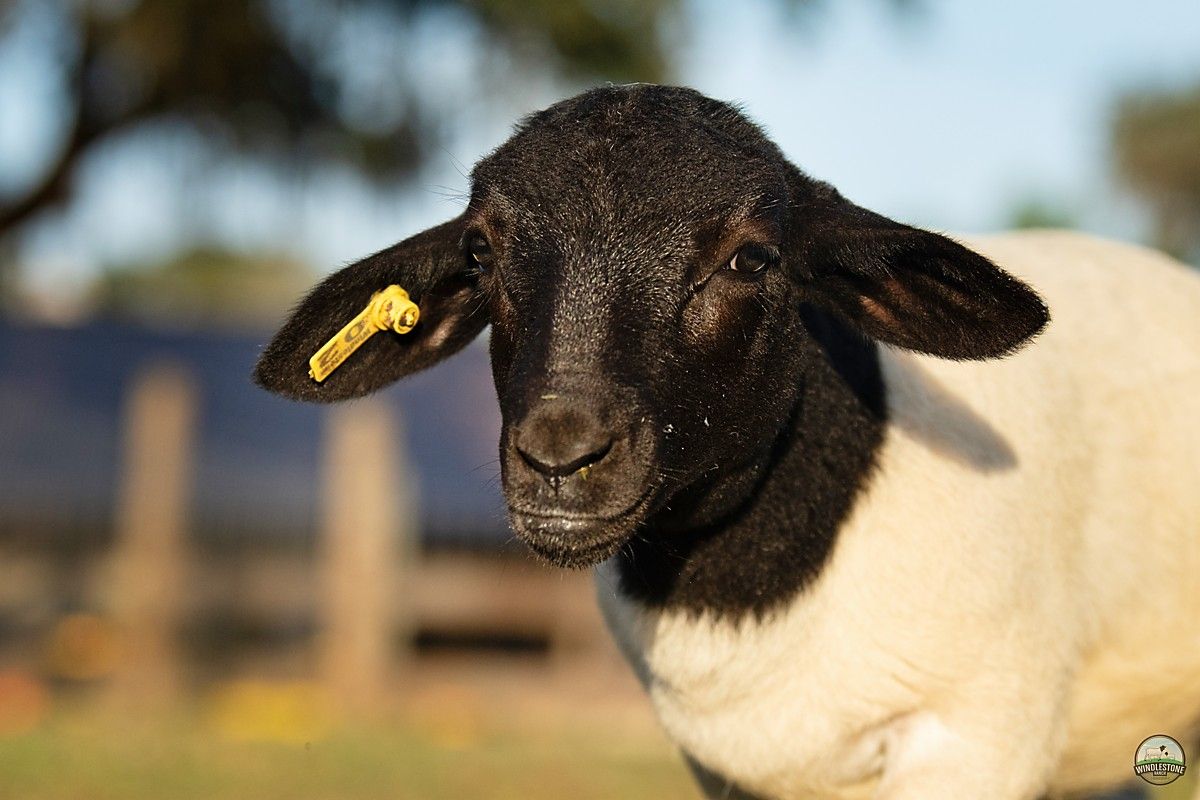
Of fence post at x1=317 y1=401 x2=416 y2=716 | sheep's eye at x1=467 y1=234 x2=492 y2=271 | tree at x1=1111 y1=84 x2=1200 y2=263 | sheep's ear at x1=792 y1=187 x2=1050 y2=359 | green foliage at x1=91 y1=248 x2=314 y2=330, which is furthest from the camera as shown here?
green foliage at x1=91 y1=248 x2=314 y2=330

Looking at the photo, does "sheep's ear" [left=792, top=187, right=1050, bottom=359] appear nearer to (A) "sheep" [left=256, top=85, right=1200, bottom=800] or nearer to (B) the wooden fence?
(A) "sheep" [left=256, top=85, right=1200, bottom=800]

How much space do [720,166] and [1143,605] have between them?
6.91 ft

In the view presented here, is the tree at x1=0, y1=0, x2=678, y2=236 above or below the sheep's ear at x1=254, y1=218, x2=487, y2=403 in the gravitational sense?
above

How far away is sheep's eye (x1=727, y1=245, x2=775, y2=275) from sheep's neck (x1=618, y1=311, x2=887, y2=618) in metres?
0.56

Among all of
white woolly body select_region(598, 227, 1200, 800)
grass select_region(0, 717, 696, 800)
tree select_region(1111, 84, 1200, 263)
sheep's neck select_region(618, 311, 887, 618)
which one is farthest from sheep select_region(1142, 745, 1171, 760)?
tree select_region(1111, 84, 1200, 263)

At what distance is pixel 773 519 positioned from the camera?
14.5ft

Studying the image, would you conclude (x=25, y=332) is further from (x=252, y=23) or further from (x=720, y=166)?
(x=720, y=166)

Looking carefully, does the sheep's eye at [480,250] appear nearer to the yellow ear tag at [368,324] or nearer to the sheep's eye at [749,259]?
the yellow ear tag at [368,324]

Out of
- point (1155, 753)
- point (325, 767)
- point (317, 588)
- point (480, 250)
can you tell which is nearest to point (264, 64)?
point (317, 588)

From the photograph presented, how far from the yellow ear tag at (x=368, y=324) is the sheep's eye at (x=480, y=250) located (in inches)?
16.2

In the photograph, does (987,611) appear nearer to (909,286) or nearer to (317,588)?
(909,286)

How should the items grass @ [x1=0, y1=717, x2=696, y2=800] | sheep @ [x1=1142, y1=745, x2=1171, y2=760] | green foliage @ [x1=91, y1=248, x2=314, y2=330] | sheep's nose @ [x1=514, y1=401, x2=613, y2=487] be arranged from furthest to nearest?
green foliage @ [x1=91, y1=248, x2=314, y2=330] < grass @ [x1=0, y1=717, x2=696, y2=800] < sheep @ [x1=1142, y1=745, x2=1171, y2=760] < sheep's nose @ [x1=514, y1=401, x2=613, y2=487]

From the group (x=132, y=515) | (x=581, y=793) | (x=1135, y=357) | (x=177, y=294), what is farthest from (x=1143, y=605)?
(x=177, y=294)

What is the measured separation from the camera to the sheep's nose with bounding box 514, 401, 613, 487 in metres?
3.56
